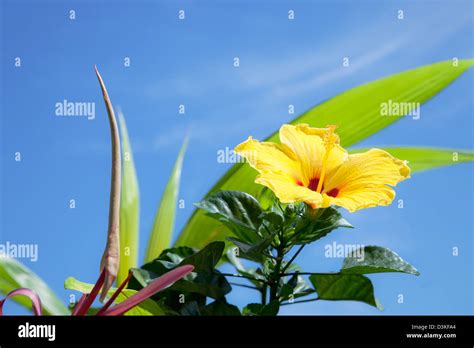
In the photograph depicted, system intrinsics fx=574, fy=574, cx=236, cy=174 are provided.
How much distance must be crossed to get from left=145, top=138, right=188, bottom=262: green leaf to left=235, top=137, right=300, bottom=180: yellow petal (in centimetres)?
47

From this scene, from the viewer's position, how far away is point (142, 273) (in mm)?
509

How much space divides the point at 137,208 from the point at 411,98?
487 millimetres

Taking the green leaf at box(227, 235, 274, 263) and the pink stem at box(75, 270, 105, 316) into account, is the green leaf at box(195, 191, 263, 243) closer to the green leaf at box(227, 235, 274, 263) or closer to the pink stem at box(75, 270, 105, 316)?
the green leaf at box(227, 235, 274, 263)

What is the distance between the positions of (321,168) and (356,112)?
1.31 feet

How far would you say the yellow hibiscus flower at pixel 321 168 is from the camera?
45 centimetres

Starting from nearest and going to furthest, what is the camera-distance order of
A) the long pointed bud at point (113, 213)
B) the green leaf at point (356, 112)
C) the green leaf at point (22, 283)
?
the long pointed bud at point (113, 213) → the green leaf at point (22, 283) → the green leaf at point (356, 112)

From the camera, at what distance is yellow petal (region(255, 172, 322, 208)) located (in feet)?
1.44

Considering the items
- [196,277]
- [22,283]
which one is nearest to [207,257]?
[196,277]

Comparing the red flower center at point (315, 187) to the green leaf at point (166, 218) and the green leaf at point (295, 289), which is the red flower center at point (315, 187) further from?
the green leaf at point (166, 218)

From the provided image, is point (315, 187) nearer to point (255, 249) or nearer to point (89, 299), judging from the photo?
point (255, 249)

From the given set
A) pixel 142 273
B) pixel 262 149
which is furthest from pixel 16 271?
pixel 262 149

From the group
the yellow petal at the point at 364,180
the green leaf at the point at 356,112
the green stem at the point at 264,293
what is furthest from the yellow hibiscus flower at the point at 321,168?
the green leaf at the point at 356,112

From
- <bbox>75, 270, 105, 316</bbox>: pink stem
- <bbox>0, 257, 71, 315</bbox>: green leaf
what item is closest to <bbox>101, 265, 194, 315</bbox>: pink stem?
<bbox>75, 270, 105, 316</bbox>: pink stem

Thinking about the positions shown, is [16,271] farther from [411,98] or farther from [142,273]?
[411,98]
